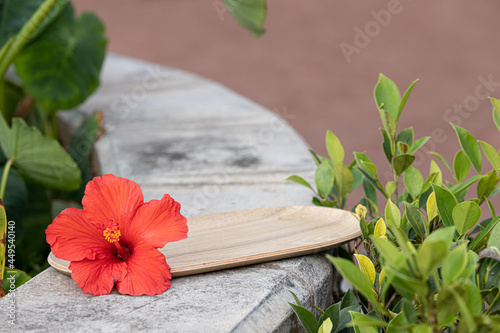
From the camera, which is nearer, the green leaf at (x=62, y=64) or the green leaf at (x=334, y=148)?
the green leaf at (x=334, y=148)

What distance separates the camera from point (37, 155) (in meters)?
0.97

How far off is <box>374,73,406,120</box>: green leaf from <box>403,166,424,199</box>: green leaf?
9 cm

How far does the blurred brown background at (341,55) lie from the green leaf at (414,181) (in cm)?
156

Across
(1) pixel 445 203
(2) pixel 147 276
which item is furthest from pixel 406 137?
(2) pixel 147 276

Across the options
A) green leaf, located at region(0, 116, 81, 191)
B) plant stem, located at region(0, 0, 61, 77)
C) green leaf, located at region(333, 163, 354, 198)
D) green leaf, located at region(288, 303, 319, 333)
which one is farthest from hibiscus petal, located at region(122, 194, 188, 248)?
plant stem, located at region(0, 0, 61, 77)

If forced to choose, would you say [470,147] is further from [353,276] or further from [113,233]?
[113,233]

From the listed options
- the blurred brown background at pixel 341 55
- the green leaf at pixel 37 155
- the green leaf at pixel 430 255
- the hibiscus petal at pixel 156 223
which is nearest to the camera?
the green leaf at pixel 430 255

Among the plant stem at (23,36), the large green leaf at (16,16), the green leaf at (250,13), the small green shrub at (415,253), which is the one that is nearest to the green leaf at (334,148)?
the small green shrub at (415,253)

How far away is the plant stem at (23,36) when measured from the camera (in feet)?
3.65

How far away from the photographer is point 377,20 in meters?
3.79

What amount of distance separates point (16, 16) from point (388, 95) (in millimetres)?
1010

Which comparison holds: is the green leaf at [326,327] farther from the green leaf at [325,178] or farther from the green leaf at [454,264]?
the green leaf at [325,178]

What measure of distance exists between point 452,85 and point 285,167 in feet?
7.36

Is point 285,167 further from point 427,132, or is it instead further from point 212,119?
point 427,132
